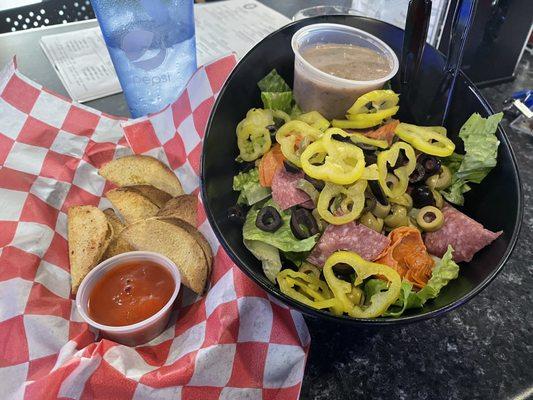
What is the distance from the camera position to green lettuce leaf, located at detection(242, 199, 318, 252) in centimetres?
98

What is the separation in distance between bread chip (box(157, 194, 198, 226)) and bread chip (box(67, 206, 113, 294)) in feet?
0.53

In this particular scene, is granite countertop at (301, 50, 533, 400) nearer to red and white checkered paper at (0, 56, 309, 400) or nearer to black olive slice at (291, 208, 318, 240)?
red and white checkered paper at (0, 56, 309, 400)

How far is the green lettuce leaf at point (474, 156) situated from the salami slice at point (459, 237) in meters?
0.08

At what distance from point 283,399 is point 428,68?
945 mm

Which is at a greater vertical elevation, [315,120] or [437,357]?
[315,120]

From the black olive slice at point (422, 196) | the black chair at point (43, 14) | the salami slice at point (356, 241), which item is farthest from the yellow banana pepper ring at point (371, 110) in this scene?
the black chair at point (43, 14)

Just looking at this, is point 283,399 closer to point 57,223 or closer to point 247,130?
point 247,130

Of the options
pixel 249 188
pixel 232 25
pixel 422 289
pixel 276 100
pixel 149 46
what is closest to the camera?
pixel 422 289

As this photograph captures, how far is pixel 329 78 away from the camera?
3.75 ft

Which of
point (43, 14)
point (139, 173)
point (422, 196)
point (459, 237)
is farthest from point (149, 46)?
point (43, 14)

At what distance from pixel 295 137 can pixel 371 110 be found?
0.22 m

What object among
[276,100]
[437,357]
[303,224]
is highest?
[276,100]

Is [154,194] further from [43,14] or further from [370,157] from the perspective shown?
[43,14]

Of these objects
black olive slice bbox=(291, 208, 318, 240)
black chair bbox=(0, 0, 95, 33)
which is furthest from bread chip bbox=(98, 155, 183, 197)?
black chair bbox=(0, 0, 95, 33)
